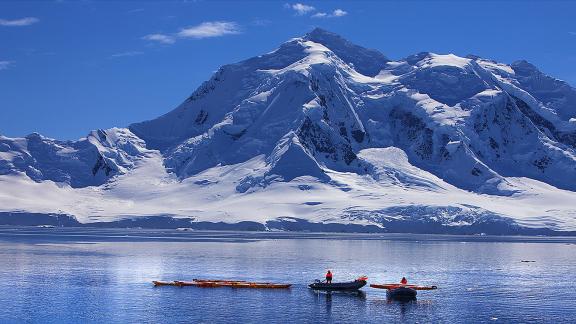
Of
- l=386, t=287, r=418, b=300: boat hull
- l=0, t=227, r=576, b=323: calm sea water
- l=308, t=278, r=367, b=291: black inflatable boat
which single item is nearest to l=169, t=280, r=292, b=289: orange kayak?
l=0, t=227, r=576, b=323: calm sea water

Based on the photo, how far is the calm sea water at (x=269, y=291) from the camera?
3804 inches

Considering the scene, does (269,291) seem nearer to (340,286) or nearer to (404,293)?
(340,286)

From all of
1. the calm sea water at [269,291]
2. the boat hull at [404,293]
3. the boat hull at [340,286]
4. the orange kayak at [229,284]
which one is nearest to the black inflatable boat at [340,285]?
the boat hull at [340,286]

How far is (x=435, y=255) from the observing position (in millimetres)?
190125

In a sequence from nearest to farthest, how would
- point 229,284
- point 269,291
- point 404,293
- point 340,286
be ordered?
point 404,293, point 269,291, point 340,286, point 229,284

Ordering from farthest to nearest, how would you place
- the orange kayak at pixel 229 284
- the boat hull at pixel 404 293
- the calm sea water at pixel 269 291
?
the orange kayak at pixel 229 284, the boat hull at pixel 404 293, the calm sea water at pixel 269 291

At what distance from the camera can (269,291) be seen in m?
117

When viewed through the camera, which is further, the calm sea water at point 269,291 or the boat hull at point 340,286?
the boat hull at point 340,286

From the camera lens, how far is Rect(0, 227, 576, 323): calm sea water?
96.6m

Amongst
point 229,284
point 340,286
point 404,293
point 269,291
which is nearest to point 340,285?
point 340,286

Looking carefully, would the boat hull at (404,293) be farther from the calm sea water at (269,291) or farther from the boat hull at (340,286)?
the boat hull at (340,286)

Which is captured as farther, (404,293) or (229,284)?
(229,284)

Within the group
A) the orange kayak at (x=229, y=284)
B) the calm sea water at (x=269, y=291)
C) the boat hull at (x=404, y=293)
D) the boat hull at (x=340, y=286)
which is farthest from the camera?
the orange kayak at (x=229, y=284)

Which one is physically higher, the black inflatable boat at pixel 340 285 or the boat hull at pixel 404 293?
the black inflatable boat at pixel 340 285
